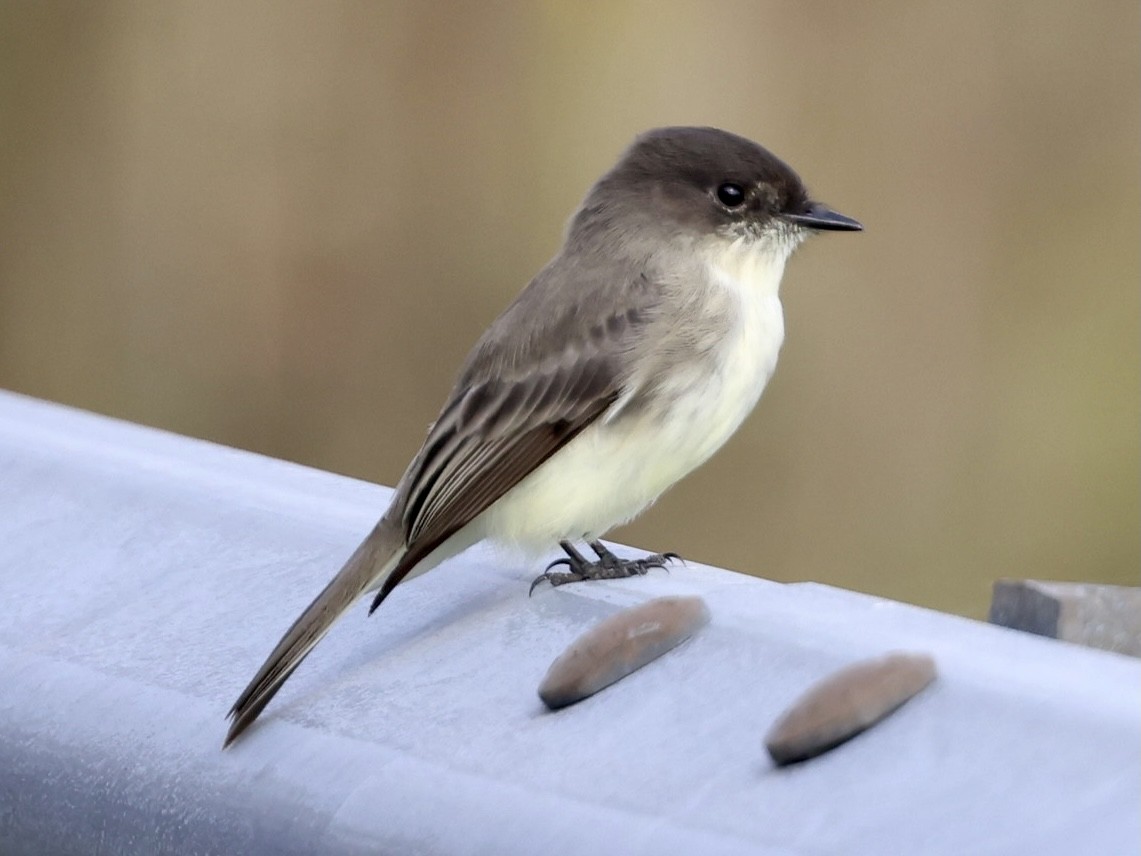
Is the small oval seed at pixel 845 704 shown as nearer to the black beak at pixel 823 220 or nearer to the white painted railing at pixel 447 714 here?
the white painted railing at pixel 447 714

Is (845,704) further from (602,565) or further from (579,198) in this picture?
(579,198)

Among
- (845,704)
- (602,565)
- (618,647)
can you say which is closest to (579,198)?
(602,565)

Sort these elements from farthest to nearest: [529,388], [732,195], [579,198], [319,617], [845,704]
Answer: [579,198]
[732,195]
[529,388]
[319,617]
[845,704]

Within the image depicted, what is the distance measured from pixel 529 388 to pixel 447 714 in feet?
4.19

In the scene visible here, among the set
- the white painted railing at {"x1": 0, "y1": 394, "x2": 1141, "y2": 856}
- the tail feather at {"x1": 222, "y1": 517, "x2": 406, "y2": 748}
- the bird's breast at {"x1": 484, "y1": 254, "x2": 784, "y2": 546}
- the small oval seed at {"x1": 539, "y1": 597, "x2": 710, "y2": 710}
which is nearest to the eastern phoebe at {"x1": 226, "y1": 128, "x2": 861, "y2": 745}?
the bird's breast at {"x1": 484, "y1": 254, "x2": 784, "y2": 546}

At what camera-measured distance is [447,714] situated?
1350 mm

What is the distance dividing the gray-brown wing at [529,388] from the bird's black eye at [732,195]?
313 millimetres

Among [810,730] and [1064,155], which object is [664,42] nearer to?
[1064,155]

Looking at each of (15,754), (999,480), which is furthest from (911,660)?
(999,480)

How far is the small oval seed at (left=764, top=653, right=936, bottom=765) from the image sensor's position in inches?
46.4

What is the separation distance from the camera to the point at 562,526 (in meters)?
2.60

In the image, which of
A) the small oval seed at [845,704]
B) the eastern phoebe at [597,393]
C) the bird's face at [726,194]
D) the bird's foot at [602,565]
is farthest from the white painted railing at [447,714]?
the bird's face at [726,194]

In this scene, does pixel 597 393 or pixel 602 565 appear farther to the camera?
pixel 597 393

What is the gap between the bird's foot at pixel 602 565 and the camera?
193cm
